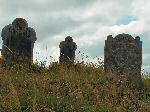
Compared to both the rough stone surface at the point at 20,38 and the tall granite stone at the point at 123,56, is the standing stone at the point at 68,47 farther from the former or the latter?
the tall granite stone at the point at 123,56

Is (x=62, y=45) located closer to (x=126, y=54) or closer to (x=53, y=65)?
(x=53, y=65)

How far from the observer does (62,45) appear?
70.1ft

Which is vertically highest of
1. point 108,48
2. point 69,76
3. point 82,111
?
point 108,48

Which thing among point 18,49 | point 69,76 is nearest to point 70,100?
point 69,76

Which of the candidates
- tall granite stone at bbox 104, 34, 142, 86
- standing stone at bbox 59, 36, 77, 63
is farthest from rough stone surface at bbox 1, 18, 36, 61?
tall granite stone at bbox 104, 34, 142, 86

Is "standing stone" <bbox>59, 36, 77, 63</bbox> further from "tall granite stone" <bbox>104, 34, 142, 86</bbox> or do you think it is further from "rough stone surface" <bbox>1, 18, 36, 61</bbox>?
"tall granite stone" <bbox>104, 34, 142, 86</bbox>

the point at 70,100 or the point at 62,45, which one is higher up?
the point at 62,45

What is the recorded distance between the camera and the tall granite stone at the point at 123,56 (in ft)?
46.4

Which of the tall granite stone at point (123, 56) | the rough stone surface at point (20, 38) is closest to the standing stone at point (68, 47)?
the rough stone surface at point (20, 38)

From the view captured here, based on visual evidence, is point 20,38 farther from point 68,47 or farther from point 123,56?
point 123,56

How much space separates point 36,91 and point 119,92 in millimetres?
3149

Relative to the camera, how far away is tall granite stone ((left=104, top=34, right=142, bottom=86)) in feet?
46.4

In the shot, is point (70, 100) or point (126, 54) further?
point (126, 54)

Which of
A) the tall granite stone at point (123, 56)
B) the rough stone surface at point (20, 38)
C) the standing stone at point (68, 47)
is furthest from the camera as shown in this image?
the standing stone at point (68, 47)
